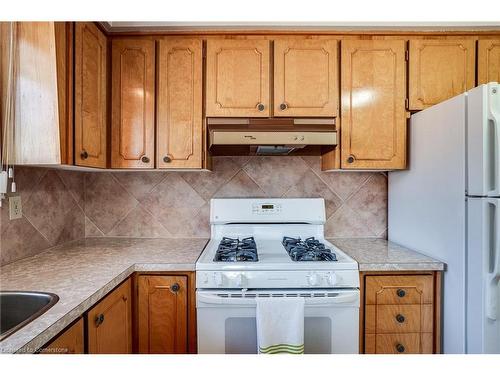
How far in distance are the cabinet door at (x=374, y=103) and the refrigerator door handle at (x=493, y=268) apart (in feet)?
2.03

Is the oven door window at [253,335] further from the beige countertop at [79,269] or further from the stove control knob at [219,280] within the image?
the beige countertop at [79,269]

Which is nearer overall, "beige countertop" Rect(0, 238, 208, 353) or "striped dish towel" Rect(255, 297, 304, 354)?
"beige countertop" Rect(0, 238, 208, 353)

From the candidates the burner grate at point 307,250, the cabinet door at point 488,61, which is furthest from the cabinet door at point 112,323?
the cabinet door at point 488,61

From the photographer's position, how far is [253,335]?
1.38 meters

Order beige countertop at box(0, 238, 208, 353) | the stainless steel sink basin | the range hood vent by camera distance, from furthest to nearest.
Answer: the range hood vent, the stainless steel sink basin, beige countertop at box(0, 238, 208, 353)

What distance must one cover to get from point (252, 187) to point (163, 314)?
3.37 ft

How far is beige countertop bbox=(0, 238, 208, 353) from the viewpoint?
787mm

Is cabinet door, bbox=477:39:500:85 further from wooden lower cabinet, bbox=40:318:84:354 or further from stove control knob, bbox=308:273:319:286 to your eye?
wooden lower cabinet, bbox=40:318:84:354

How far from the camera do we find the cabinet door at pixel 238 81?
1.69m

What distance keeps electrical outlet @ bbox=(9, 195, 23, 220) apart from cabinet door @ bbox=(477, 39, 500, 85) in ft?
8.90

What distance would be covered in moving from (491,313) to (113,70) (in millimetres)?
2323

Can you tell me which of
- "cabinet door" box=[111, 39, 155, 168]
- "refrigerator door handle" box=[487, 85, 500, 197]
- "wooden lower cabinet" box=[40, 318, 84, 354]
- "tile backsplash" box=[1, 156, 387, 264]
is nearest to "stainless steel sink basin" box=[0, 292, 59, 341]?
"wooden lower cabinet" box=[40, 318, 84, 354]

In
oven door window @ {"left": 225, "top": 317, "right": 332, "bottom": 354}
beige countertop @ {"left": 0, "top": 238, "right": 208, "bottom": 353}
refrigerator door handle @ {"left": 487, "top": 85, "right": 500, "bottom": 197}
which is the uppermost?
refrigerator door handle @ {"left": 487, "top": 85, "right": 500, "bottom": 197}
